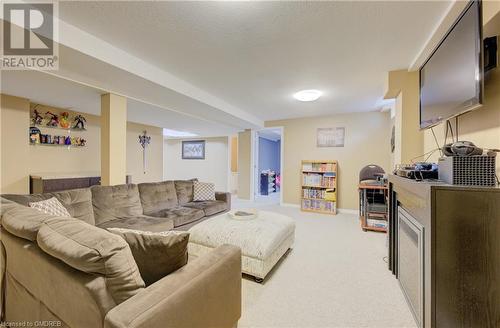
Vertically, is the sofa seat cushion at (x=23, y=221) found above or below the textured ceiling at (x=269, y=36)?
below

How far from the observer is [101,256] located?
0.85 metres

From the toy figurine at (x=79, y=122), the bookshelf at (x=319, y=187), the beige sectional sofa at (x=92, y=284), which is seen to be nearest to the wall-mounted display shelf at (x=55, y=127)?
the toy figurine at (x=79, y=122)

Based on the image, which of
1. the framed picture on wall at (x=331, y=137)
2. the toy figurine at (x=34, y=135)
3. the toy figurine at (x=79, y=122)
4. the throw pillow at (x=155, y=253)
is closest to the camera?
the throw pillow at (x=155, y=253)

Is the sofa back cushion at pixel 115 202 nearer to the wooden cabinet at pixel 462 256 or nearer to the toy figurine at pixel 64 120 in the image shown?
the toy figurine at pixel 64 120

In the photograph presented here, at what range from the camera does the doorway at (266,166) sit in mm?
6391

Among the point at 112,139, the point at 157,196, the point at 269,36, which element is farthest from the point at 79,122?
the point at 269,36

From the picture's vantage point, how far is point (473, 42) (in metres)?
1.29

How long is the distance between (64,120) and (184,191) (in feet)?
9.98

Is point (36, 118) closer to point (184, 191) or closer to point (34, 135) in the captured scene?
Result: point (34, 135)

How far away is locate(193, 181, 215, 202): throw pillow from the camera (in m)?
3.91

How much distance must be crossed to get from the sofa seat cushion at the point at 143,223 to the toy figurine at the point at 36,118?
3097 mm

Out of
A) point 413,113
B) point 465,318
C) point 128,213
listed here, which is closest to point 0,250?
point 128,213

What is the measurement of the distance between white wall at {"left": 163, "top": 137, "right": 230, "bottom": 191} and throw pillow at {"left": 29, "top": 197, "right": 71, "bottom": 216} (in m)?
6.09

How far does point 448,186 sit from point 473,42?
0.88 m
